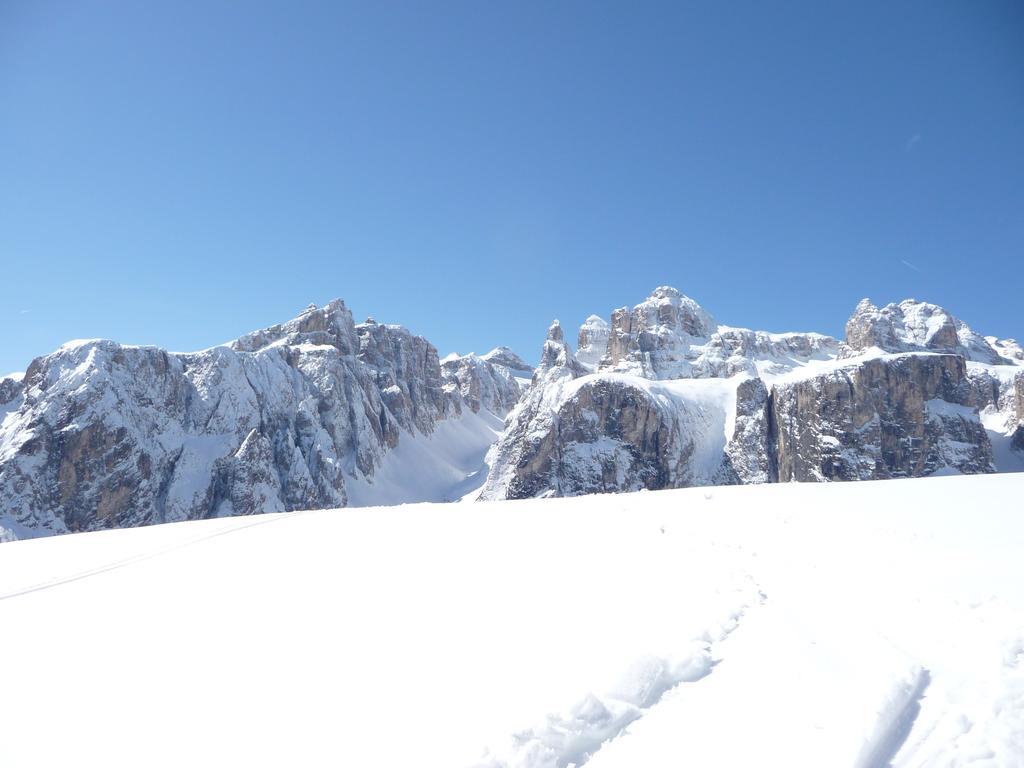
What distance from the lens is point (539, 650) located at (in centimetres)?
466

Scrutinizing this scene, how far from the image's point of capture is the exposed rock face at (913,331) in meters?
112

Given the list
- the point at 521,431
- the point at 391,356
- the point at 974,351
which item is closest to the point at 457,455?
the point at 391,356

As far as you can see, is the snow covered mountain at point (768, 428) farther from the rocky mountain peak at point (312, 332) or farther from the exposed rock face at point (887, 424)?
the rocky mountain peak at point (312, 332)

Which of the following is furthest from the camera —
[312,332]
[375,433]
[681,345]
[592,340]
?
[592,340]

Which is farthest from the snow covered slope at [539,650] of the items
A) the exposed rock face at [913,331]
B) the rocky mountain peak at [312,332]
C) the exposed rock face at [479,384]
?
the exposed rock face at [479,384]

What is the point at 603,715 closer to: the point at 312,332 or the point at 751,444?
the point at 751,444

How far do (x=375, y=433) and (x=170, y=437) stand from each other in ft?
120

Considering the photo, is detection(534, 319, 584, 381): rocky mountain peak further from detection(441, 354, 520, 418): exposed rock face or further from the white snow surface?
detection(441, 354, 520, 418): exposed rock face

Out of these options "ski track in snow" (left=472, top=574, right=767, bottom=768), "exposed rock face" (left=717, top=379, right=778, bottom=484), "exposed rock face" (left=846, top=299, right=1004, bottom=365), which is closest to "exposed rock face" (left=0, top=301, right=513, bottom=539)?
"exposed rock face" (left=717, top=379, right=778, bottom=484)

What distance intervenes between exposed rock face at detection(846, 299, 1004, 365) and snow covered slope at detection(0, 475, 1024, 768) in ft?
424

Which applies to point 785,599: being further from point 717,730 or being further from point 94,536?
point 94,536

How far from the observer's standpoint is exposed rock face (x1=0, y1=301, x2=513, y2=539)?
53.8 metres

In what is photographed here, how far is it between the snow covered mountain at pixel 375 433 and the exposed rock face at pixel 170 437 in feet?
0.61

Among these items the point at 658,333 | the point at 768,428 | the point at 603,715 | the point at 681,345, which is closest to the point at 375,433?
the point at 768,428
